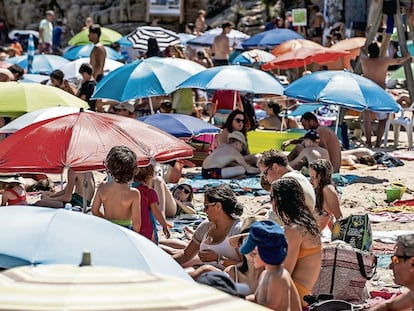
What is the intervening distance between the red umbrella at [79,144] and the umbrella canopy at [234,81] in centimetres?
552

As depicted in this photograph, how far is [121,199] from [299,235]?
66.5 inches

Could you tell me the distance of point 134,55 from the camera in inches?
960

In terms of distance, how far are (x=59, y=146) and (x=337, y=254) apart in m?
2.22

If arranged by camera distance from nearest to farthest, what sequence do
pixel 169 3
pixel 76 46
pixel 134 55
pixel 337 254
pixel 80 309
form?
pixel 80 309
pixel 337 254
pixel 76 46
pixel 134 55
pixel 169 3

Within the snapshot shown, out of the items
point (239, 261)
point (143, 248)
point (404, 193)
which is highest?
point (143, 248)

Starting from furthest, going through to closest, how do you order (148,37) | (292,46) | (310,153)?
(148,37), (292,46), (310,153)

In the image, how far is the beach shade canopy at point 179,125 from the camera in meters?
11.2

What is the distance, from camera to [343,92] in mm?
12789

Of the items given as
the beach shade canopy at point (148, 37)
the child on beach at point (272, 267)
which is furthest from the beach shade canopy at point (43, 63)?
the child on beach at point (272, 267)

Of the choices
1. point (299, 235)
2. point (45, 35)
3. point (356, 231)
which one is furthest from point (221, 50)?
point (299, 235)

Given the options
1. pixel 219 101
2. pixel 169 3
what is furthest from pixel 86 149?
pixel 169 3

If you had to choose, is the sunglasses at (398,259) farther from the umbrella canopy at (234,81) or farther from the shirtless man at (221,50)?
the shirtless man at (221,50)

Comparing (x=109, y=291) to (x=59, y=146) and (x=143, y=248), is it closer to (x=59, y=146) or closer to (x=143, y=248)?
(x=143, y=248)

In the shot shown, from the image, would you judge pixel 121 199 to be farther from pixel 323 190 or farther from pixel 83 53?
pixel 83 53
